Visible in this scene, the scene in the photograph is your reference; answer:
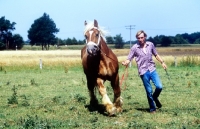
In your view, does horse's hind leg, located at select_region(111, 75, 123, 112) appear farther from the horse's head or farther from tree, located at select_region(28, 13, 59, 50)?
tree, located at select_region(28, 13, 59, 50)

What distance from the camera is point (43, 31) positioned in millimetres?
114688

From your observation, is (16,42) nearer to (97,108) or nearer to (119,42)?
(119,42)

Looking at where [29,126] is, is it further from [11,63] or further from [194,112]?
[11,63]

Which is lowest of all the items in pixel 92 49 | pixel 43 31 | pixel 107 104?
pixel 107 104

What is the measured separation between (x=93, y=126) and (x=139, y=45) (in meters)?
2.64

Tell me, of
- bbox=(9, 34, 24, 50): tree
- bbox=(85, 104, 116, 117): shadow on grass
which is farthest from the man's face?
bbox=(9, 34, 24, 50): tree

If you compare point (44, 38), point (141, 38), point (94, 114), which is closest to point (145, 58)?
point (141, 38)

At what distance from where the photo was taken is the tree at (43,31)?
114688 millimetres

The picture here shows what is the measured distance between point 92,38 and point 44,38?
107296mm

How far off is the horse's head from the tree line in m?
85.0

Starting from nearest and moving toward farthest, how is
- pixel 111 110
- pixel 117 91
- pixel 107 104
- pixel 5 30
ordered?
pixel 111 110 < pixel 107 104 < pixel 117 91 < pixel 5 30

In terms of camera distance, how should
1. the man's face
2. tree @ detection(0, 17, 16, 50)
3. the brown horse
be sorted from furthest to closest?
tree @ detection(0, 17, 16, 50), the man's face, the brown horse

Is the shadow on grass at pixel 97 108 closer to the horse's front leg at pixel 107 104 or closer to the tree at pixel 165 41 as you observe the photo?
the horse's front leg at pixel 107 104

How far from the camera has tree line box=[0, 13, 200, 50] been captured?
10000cm
